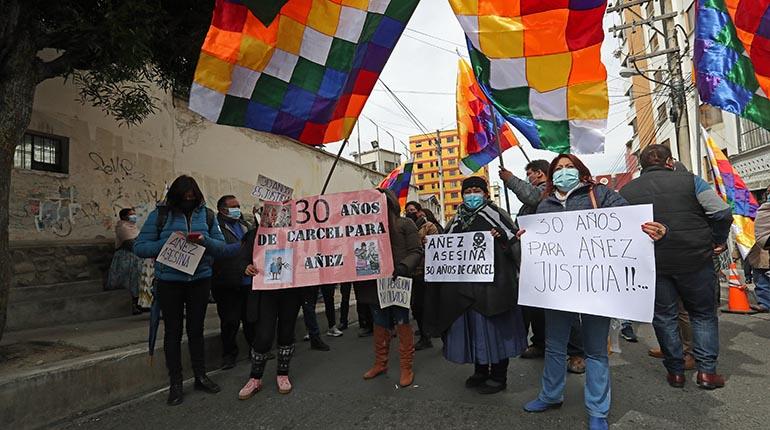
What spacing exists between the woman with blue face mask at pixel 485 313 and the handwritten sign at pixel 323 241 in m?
0.65

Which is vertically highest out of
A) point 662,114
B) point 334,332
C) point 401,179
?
point 662,114

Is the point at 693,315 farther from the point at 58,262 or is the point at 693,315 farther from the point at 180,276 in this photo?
the point at 58,262

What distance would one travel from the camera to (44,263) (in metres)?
5.84

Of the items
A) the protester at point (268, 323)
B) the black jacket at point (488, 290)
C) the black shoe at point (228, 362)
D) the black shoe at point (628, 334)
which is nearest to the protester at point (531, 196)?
the black jacket at point (488, 290)

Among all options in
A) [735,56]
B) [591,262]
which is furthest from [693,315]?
[735,56]

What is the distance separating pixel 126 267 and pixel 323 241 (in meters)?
4.17

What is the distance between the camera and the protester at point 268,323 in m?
3.60

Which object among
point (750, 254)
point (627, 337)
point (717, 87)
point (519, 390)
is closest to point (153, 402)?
point (519, 390)

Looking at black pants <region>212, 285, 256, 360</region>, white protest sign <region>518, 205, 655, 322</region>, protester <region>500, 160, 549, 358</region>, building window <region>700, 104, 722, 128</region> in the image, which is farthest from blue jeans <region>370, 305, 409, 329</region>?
building window <region>700, 104, 722, 128</region>

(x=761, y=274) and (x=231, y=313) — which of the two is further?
(x=761, y=274)

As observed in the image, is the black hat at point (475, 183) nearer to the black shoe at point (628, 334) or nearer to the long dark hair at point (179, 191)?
the long dark hair at point (179, 191)

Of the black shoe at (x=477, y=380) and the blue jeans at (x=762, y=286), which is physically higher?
the blue jeans at (x=762, y=286)

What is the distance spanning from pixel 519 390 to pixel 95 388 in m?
3.52

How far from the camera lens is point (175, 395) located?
3.48 metres
